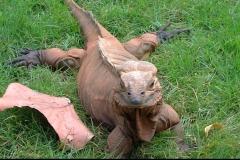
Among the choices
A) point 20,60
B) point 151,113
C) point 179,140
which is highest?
point 151,113

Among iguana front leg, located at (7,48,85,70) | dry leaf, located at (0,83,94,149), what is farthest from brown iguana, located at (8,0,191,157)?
dry leaf, located at (0,83,94,149)

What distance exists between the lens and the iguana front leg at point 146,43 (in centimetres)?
623

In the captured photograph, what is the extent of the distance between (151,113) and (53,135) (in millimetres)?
999

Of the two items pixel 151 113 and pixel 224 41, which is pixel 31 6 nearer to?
pixel 224 41

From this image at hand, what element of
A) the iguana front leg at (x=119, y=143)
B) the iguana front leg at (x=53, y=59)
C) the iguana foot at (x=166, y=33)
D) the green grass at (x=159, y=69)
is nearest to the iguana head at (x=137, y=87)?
the iguana front leg at (x=119, y=143)

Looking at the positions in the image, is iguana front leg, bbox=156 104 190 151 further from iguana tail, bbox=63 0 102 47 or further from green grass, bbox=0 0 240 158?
iguana tail, bbox=63 0 102 47

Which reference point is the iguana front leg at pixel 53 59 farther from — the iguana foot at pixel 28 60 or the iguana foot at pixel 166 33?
the iguana foot at pixel 166 33

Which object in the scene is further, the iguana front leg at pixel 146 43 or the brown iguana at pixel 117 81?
the iguana front leg at pixel 146 43

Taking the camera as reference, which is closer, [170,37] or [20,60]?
[20,60]

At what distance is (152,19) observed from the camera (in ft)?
22.5

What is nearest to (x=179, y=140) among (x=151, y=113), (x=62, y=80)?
(x=151, y=113)

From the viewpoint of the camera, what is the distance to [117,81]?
4.71 meters

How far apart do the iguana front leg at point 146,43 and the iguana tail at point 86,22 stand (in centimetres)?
38

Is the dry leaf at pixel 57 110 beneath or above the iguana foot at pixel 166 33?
beneath
